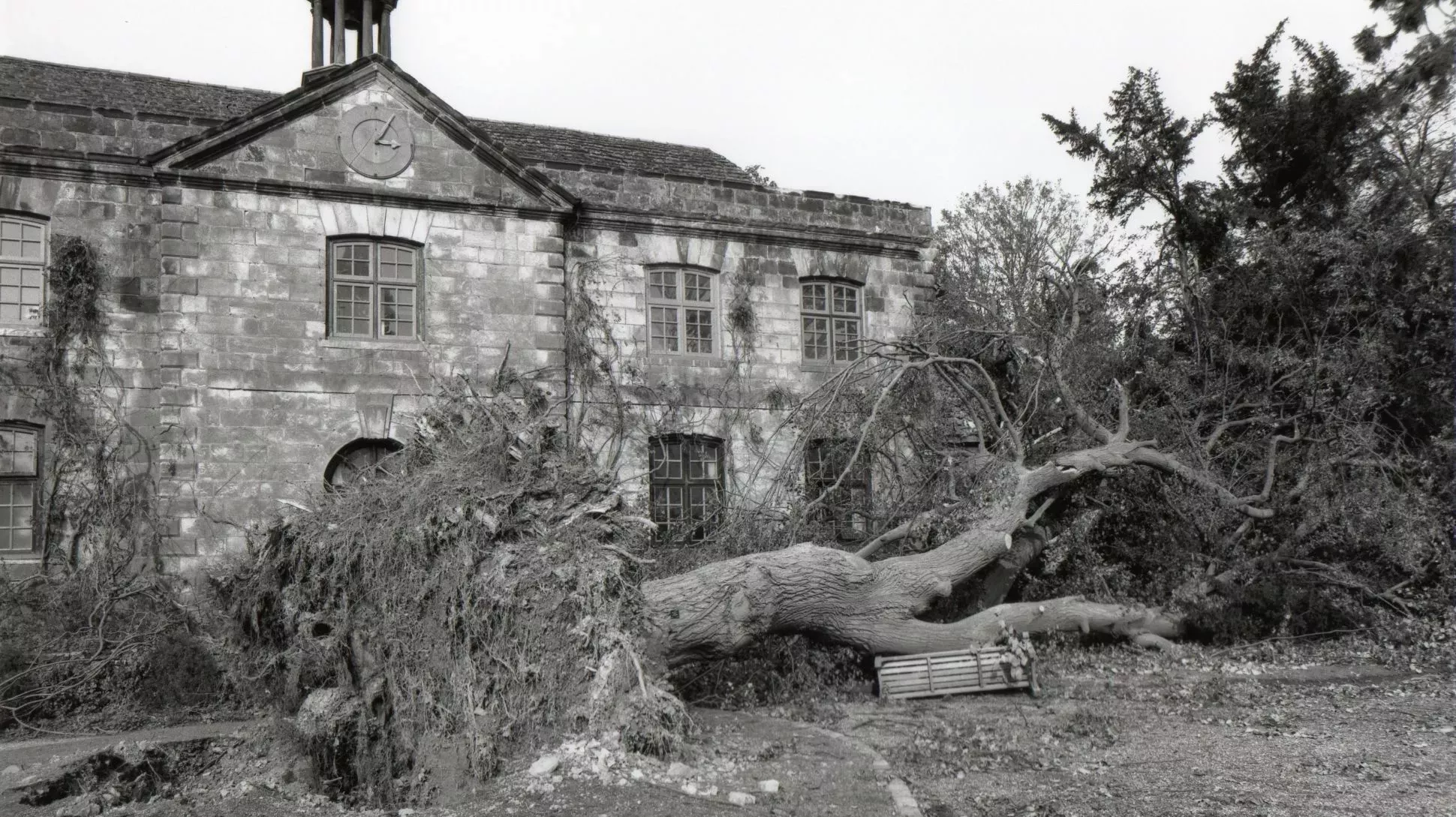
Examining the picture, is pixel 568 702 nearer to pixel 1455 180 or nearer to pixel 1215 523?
pixel 1215 523

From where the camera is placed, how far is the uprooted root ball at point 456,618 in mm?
7812

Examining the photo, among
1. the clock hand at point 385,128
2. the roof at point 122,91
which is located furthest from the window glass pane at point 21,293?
the clock hand at point 385,128

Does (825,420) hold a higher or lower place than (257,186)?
lower

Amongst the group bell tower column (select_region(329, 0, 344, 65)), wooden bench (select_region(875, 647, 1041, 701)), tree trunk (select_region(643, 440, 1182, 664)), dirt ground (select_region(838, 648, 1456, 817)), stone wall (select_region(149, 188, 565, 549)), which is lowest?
dirt ground (select_region(838, 648, 1456, 817))

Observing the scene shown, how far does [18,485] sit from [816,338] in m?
10.9

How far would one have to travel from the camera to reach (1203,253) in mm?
20984

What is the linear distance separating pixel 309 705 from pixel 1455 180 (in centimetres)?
1809

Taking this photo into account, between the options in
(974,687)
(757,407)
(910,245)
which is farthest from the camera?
(910,245)

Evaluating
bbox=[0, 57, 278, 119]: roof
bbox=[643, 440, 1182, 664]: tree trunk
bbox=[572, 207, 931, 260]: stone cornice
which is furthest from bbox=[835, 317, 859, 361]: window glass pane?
bbox=[0, 57, 278, 119]: roof

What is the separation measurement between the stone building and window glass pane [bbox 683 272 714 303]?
31 millimetres

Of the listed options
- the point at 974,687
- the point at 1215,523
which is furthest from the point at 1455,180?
the point at 974,687

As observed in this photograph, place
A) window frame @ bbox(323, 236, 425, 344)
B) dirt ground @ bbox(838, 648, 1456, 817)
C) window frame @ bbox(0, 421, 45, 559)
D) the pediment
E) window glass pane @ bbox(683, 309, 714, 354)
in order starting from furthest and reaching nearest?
1. window glass pane @ bbox(683, 309, 714, 354)
2. window frame @ bbox(323, 236, 425, 344)
3. the pediment
4. window frame @ bbox(0, 421, 45, 559)
5. dirt ground @ bbox(838, 648, 1456, 817)

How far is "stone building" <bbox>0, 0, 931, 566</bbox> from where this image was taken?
13.1 metres

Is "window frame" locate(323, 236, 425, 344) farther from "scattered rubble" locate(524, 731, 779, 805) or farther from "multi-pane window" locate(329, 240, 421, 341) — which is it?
"scattered rubble" locate(524, 731, 779, 805)
